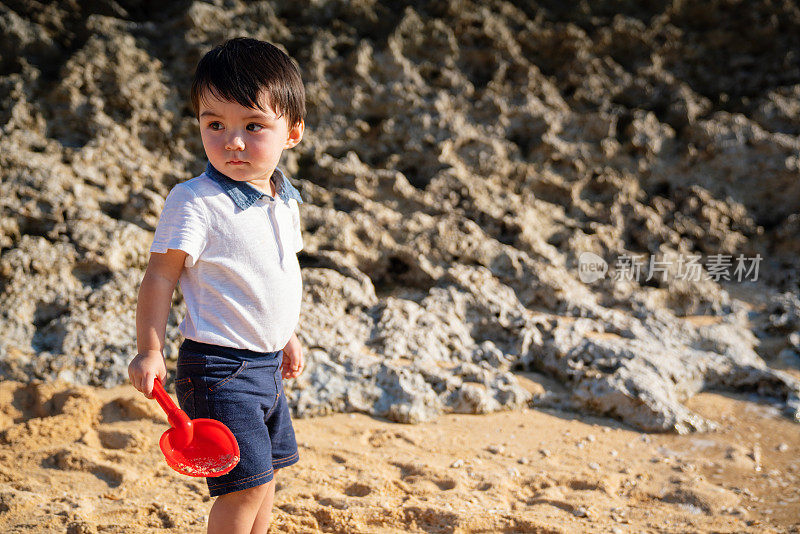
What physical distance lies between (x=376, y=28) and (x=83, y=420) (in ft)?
11.0

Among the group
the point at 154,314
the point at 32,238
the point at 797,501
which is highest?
the point at 154,314

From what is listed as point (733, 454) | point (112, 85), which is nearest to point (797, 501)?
point (733, 454)

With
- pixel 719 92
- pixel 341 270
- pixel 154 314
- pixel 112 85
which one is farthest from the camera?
pixel 719 92

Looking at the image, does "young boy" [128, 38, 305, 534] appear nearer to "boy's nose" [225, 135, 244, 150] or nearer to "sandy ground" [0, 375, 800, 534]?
"boy's nose" [225, 135, 244, 150]

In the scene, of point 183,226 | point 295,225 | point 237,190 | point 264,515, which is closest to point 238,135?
A: point 237,190

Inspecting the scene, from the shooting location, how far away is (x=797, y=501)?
2307 millimetres

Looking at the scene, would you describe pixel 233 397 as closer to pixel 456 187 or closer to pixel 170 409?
pixel 170 409

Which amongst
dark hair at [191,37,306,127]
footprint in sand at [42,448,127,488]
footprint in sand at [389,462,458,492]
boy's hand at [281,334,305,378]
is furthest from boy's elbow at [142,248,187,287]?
footprint in sand at [389,462,458,492]

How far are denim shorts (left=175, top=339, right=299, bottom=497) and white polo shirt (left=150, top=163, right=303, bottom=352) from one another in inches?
1.5

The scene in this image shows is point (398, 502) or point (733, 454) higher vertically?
point (733, 454)

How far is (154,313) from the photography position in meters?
1.36

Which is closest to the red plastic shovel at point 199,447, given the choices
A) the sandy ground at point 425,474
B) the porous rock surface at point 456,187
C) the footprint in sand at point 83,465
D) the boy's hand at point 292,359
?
the boy's hand at point 292,359

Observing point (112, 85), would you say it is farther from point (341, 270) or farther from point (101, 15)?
point (341, 270)

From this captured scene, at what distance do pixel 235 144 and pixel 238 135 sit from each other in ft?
0.10
